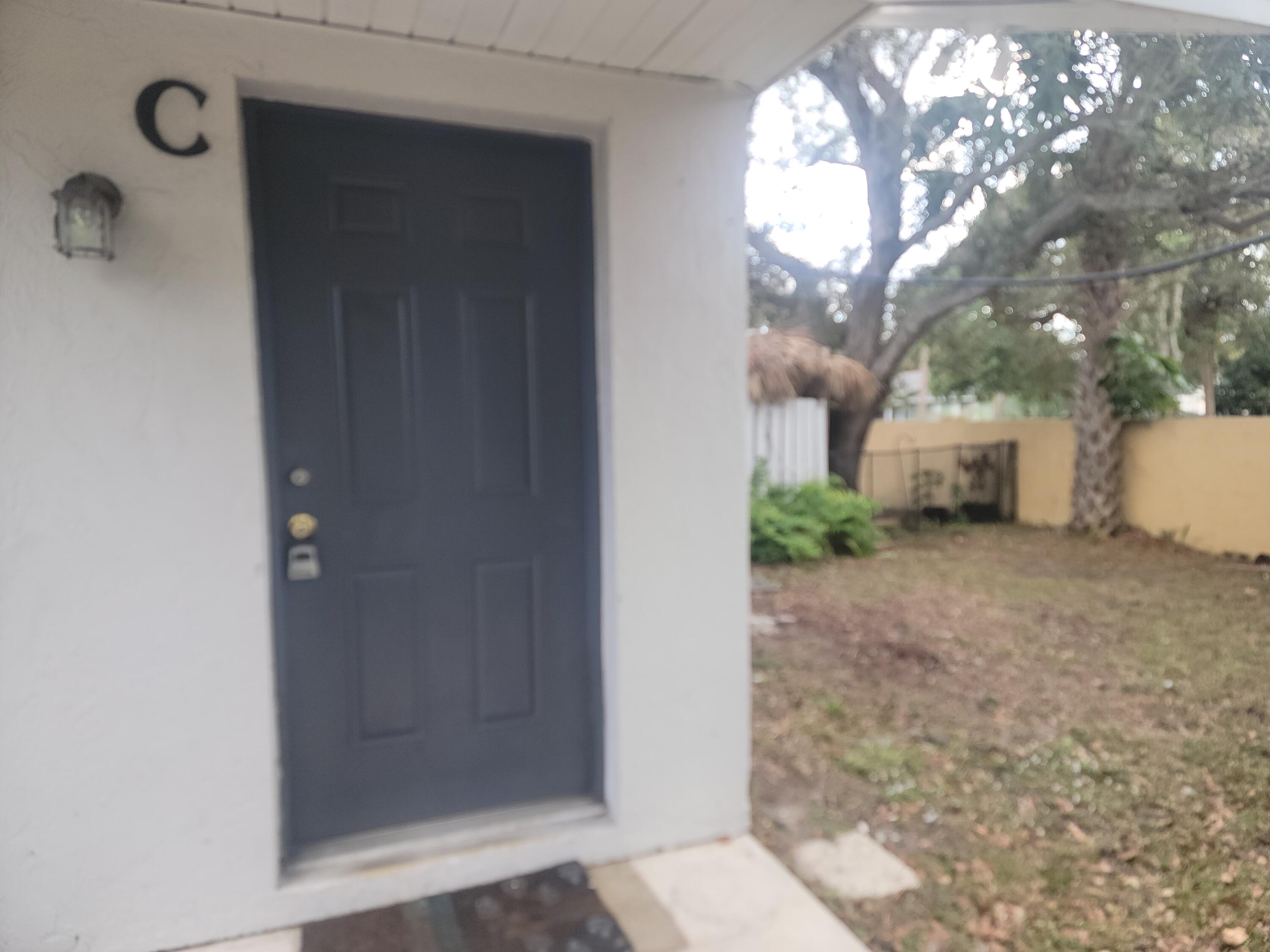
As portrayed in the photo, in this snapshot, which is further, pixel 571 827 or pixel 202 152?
pixel 571 827

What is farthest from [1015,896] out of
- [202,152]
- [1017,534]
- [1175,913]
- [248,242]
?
[1017,534]

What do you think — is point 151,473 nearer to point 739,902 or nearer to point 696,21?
point 696,21

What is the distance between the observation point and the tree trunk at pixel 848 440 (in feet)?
35.9

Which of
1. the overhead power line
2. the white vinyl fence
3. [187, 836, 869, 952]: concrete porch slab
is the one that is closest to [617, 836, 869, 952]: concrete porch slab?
[187, 836, 869, 952]: concrete porch slab

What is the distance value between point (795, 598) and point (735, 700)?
4.49 m

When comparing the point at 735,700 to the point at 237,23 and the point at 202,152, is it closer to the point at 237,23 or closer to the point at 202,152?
the point at 202,152

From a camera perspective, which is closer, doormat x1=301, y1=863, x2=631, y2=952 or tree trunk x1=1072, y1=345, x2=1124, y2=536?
doormat x1=301, y1=863, x2=631, y2=952

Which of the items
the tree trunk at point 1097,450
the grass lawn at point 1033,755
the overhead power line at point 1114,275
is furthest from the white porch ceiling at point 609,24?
the tree trunk at point 1097,450

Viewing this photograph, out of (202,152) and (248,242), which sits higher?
(202,152)

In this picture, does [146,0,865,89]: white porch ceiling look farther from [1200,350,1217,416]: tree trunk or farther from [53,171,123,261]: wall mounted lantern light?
[1200,350,1217,416]: tree trunk

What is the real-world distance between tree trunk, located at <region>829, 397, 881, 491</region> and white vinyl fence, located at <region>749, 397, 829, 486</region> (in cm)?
86

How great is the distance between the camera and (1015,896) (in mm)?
2605

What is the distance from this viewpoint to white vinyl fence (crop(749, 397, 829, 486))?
9.80 meters

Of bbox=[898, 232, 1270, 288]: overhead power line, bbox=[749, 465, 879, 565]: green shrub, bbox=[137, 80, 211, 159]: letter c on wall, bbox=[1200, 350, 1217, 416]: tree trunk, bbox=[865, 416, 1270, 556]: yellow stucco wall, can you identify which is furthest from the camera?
bbox=[1200, 350, 1217, 416]: tree trunk
